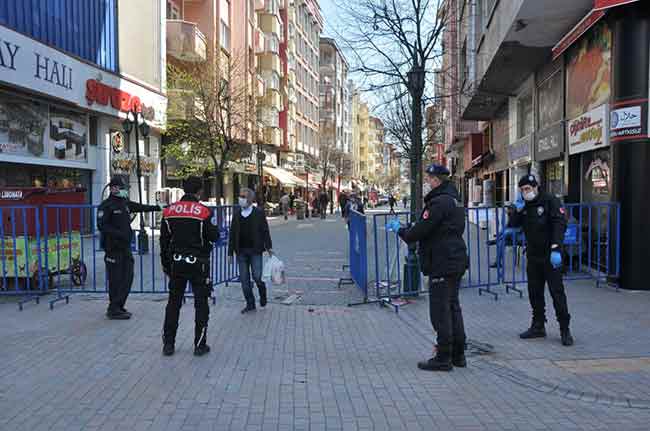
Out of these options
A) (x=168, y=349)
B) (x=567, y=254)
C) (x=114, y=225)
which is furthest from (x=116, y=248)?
(x=567, y=254)

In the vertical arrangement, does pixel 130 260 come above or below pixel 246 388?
above

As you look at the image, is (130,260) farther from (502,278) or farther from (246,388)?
(502,278)

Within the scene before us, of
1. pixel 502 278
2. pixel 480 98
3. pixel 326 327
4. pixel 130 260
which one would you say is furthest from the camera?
pixel 480 98

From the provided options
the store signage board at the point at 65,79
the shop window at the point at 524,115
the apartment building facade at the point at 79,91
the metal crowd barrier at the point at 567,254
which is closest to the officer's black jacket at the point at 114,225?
the metal crowd barrier at the point at 567,254

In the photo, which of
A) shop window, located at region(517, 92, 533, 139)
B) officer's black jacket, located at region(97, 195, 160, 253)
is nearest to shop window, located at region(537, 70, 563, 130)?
shop window, located at region(517, 92, 533, 139)

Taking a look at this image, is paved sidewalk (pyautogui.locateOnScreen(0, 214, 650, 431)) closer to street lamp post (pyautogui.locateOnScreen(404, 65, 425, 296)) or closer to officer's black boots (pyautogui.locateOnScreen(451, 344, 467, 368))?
officer's black boots (pyautogui.locateOnScreen(451, 344, 467, 368))

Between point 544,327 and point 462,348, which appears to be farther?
point 544,327

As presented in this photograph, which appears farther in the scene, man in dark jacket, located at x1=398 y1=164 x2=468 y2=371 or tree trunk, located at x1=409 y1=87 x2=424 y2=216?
tree trunk, located at x1=409 y1=87 x2=424 y2=216

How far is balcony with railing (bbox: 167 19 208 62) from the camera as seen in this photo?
25.2 metres

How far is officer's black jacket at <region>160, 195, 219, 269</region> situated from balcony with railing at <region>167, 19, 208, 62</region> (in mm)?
21684

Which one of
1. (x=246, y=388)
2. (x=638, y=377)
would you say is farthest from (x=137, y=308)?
(x=638, y=377)

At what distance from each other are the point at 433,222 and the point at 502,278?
15.8ft

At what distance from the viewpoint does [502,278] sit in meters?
9.38

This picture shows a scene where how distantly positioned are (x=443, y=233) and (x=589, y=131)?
21.9 ft
